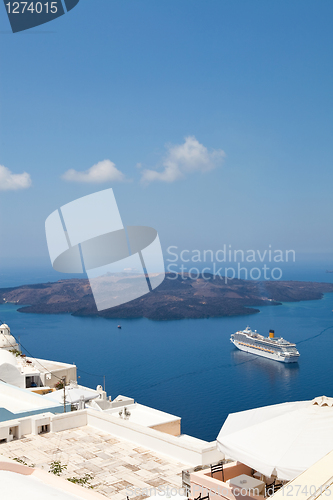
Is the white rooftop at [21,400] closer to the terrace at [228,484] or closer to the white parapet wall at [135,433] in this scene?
the white parapet wall at [135,433]

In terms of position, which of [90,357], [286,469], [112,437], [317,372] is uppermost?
[286,469]

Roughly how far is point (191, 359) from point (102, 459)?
30.4 meters

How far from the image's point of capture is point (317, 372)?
30438 millimetres

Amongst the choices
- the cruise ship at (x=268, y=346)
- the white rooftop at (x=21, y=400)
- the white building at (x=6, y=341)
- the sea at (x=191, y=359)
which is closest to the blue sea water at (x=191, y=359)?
the sea at (x=191, y=359)

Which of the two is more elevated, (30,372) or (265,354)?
(30,372)

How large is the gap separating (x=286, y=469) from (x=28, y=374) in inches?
497

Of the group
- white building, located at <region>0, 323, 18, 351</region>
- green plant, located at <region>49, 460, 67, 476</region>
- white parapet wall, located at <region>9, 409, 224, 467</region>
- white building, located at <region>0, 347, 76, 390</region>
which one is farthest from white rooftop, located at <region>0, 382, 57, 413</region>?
white building, located at <region>0, 323, 18, 351</region>

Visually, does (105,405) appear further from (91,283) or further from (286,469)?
(91,283)

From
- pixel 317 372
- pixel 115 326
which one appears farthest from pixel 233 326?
pixel 317 372

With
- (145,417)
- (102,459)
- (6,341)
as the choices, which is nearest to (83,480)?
(102,459)

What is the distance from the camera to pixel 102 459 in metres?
4.44

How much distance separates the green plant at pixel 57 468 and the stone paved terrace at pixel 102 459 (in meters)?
0.05

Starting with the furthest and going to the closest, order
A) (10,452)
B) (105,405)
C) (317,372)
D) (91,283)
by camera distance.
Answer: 1. (91,283)
2. (317,372)
3. (105,405)
4. (10,452)

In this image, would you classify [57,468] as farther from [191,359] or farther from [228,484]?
[191,359]
